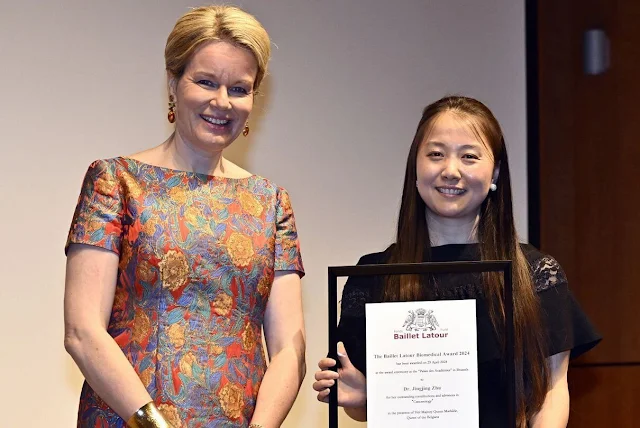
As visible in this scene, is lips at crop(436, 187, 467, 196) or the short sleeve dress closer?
the short sleeve dress

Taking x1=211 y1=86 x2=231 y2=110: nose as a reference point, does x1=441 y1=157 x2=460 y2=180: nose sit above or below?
below

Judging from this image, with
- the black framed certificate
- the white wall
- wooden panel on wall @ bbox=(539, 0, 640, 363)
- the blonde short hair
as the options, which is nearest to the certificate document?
the black framed certificate

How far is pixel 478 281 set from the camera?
217cm

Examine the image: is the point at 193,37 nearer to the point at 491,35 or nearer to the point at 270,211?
the point at 270,211

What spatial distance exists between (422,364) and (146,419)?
0.56m

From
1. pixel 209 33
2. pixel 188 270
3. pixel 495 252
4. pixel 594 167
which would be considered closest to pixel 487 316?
pixel 495 252

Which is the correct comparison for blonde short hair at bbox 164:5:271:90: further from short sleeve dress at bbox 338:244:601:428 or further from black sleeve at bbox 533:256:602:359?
black sleeve at bbox 533:256:602:359

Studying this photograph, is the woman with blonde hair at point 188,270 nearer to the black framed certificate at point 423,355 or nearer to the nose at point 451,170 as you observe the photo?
the black framed certificate at point 423,355

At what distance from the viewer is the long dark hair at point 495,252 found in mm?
2146

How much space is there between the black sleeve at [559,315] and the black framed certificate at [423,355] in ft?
0.69

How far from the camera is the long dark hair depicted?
2.15m

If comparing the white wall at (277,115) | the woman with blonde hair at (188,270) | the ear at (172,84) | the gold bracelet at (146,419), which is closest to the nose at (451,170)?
the woman with blonde hair at (188,270)

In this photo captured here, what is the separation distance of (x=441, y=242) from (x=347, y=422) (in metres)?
1.29

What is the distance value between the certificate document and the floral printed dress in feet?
0.99
